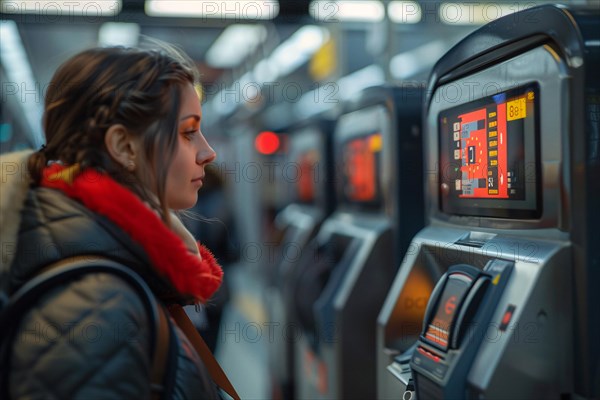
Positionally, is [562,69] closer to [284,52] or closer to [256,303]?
[284,52]

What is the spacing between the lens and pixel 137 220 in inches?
48.7

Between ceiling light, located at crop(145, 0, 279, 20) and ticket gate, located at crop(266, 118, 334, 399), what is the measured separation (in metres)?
0.73

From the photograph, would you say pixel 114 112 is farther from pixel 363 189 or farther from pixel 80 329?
pixel 363 189

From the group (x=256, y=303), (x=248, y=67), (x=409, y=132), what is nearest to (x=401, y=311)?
(x=409, y=132)

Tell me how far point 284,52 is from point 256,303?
11.9ft

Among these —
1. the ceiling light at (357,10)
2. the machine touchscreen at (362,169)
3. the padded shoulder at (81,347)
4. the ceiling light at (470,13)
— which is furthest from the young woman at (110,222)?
the ceiling light at (470,13)

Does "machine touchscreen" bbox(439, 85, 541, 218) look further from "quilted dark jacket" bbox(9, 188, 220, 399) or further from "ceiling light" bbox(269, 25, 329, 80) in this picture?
"ceiling light" bbox(269, 25, 329, 80)

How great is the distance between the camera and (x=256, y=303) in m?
8.89

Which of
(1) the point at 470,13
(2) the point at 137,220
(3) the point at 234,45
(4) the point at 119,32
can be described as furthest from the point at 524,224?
(3) the point at 234,45

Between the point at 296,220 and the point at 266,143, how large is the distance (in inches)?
238

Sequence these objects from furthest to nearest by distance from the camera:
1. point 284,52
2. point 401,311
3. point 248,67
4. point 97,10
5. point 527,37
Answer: point 248,67
point 284,52
point 97,10
point 401,311
point 527,37

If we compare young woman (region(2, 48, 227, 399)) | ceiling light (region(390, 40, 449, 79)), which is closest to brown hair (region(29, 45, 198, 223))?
young woman (region(2, 48, 227, 399))

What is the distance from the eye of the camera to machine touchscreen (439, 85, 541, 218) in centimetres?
153

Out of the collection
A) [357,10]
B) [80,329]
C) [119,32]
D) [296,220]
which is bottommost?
[296,220]
